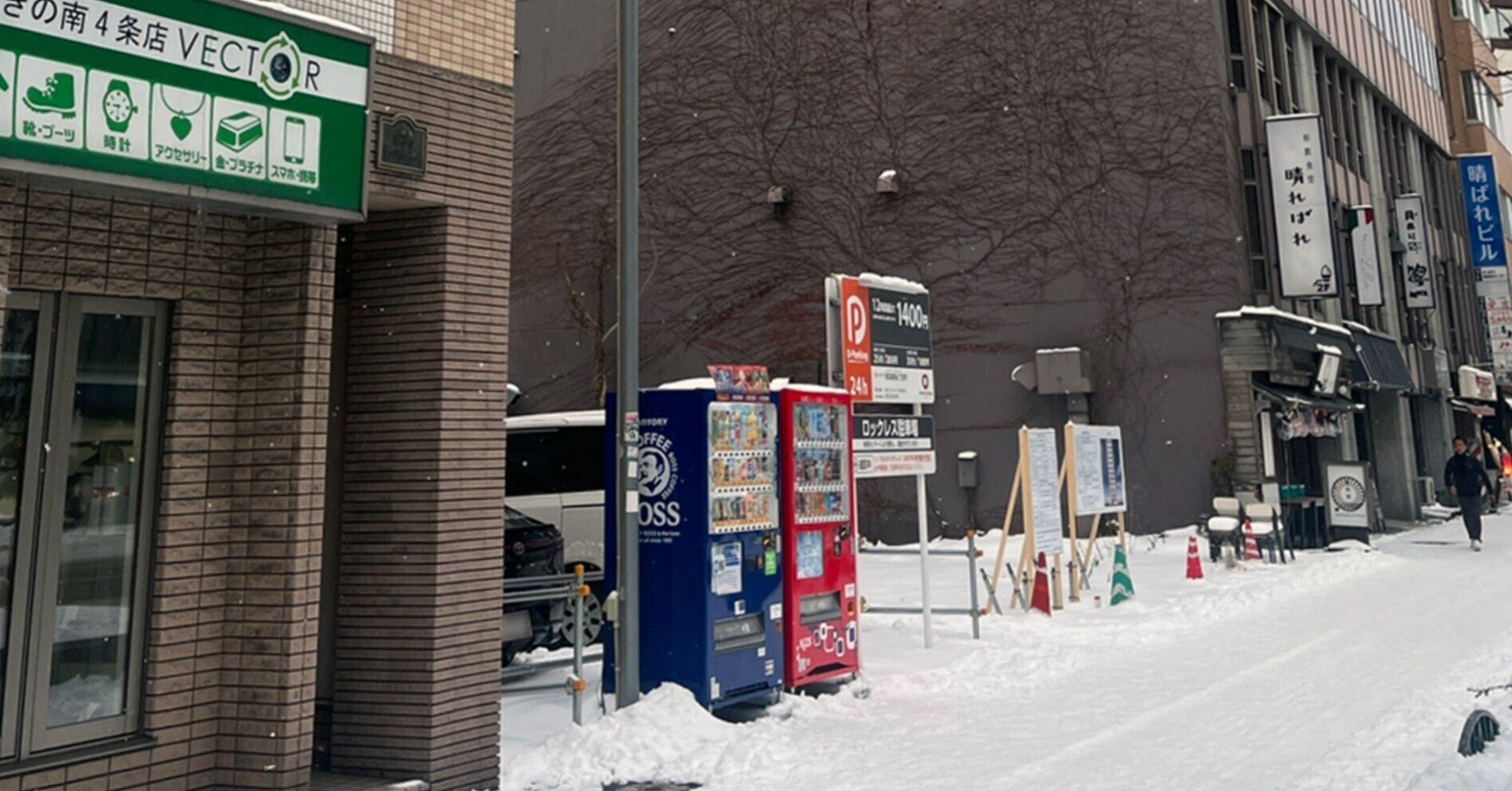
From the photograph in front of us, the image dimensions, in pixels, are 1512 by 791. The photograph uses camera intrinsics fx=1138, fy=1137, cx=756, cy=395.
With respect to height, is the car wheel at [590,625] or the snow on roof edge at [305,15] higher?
the snow on roof edge at [305,15]

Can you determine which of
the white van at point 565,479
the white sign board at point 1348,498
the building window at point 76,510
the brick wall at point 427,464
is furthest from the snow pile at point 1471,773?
the white sign board at point 1348,498

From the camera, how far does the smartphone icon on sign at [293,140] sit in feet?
18.7

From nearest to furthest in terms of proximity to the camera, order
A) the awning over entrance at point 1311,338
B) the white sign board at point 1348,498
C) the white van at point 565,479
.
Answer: the white van at point 565,479
the white sign board at point 1348,498
the awning over entrance at point 1311,338

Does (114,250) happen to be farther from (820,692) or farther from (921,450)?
(921,450)

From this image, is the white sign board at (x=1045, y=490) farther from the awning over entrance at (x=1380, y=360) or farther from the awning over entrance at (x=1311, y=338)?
the awning over entrance at (x=1380, y=360)

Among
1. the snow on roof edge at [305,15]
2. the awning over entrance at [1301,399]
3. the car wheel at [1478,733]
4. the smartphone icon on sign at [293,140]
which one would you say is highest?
the snow on roof edge at [305,15]

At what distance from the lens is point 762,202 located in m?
27.1

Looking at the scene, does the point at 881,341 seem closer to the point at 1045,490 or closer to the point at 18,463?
the point at 1045,490

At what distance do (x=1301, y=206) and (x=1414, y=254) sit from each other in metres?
13.4

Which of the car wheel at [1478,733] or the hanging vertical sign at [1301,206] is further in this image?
the hanging vertical sign at [1301,206]

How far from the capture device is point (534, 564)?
36.8 ft

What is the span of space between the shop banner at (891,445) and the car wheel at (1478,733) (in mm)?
5687

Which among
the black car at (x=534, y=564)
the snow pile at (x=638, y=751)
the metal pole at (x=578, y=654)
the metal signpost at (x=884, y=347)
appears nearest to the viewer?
the snow pile at (x=638, y=751)

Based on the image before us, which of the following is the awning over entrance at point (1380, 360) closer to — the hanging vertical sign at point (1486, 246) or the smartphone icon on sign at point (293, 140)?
the hanging vertical sign at point (1486, 246)
